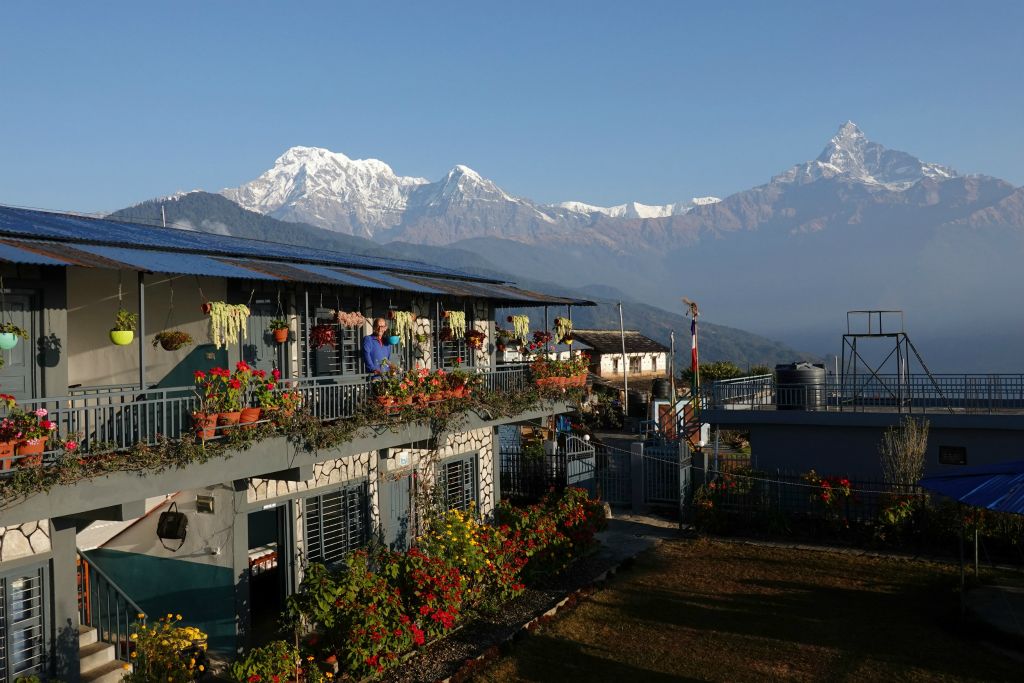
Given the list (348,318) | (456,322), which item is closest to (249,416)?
(348,318)

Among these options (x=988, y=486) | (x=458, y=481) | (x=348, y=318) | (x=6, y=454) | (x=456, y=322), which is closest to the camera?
(x=6, y=454)

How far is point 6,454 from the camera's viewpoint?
9109 millimetres

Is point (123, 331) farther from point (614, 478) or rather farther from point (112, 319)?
point (614, 478)

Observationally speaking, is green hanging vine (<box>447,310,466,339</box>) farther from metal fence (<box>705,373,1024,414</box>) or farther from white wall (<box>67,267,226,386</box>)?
metal fence (<box>705,373,1024,414</box>)

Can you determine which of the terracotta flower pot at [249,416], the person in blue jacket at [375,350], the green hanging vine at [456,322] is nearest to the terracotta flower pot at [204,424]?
the terracotta flower pot at [249,416]

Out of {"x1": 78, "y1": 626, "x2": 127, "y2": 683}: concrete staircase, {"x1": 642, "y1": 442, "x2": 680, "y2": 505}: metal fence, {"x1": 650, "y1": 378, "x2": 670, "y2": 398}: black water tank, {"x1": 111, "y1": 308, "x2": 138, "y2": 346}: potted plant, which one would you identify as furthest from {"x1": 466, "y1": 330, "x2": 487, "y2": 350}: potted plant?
{"x1": 650, "y1": 378, "x2": 670, "y2": 398}: black water tank

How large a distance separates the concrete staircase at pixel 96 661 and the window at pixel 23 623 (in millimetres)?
701

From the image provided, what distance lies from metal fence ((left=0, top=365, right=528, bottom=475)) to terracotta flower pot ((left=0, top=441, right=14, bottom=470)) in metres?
0.43

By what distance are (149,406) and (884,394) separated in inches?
872

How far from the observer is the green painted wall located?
13.5 metres

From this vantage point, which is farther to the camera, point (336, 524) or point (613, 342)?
point (613, 342)

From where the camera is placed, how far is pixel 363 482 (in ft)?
54.7

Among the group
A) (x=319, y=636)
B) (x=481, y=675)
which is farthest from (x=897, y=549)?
(x=319, y=636)

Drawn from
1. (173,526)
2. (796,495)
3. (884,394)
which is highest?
(884,394)
